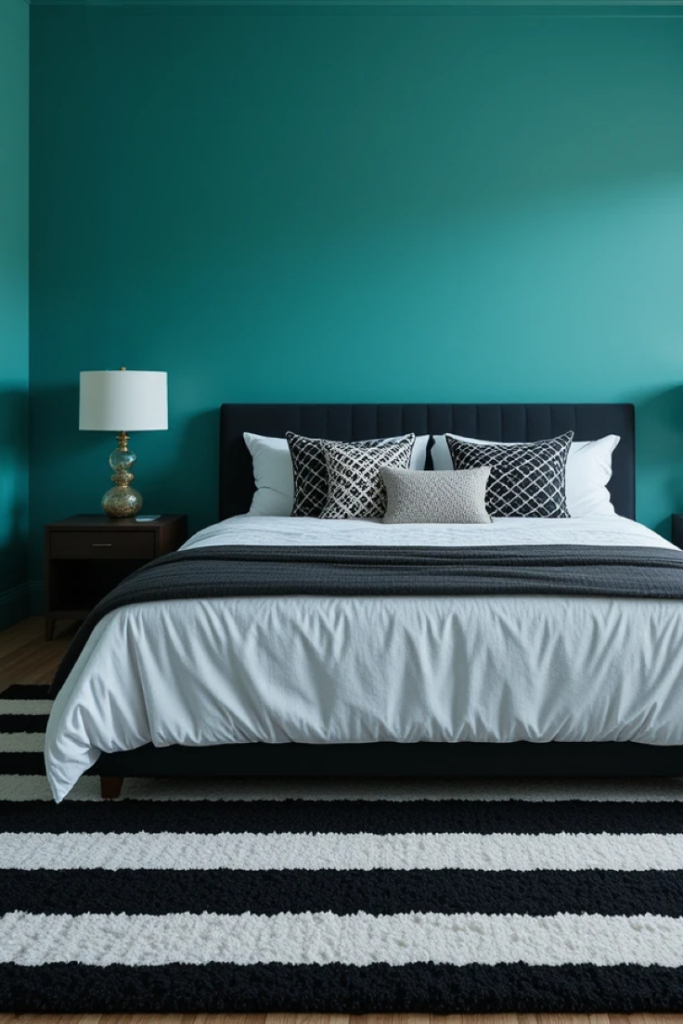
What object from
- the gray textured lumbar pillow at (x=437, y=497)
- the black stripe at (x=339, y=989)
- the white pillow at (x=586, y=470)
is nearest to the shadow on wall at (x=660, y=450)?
the white pillow at (x=586, y=470)

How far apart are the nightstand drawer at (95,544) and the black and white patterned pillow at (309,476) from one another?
0.79 m

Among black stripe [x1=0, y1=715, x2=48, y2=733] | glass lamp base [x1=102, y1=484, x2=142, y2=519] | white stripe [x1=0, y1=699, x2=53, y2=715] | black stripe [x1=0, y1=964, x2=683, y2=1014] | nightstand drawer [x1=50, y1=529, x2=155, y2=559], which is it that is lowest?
black stripe [x1=0, y1=964, x2=683, y2=1014]

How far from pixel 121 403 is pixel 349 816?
8.56 feet

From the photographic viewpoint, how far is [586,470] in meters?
4.48

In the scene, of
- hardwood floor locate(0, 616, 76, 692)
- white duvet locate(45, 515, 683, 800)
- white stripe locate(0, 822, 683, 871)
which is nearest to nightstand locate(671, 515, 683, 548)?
white duvet locate(45, 515, 683, 800)

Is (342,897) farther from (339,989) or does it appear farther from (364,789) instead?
(364,789)

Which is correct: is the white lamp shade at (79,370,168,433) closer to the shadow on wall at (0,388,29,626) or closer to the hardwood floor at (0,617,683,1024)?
the shadow on wall at (0,388,29,626)

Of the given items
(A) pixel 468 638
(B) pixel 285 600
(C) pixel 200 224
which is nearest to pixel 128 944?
(B) pixel 285 600

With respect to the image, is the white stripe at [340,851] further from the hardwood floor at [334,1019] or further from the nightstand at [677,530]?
the nightstand at [677,530]

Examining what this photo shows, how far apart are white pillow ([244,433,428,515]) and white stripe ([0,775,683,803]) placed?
189 cm

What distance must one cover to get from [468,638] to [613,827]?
63 centimetres

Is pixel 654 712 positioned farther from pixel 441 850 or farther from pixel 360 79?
pixel 360 79

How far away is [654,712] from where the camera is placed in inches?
97.0

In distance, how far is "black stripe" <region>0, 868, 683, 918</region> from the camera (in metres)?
2.04
